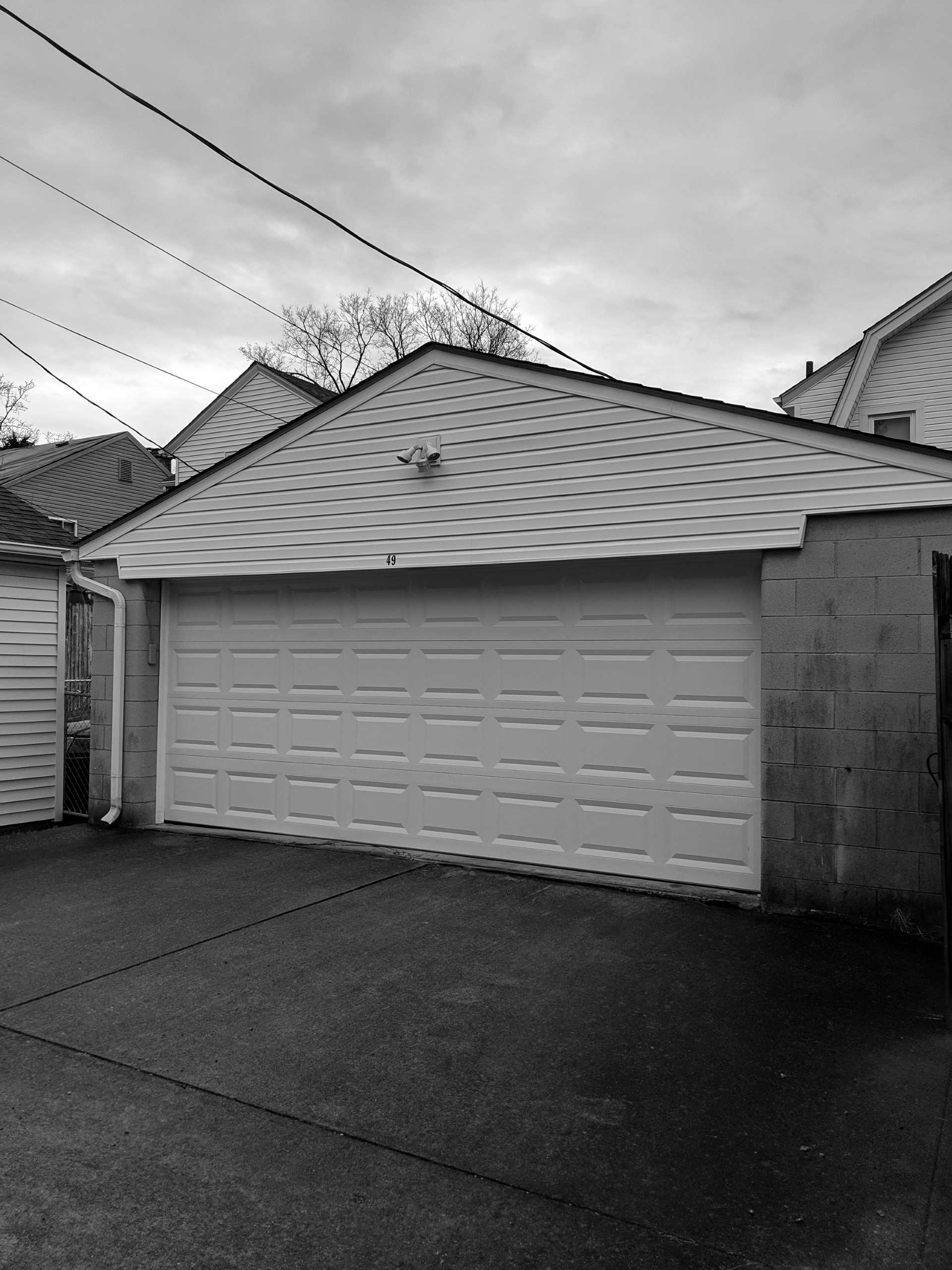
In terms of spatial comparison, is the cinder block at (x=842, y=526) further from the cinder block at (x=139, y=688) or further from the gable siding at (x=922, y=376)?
the gable siding at (x=922, y=376)

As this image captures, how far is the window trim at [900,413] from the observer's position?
44.8ft

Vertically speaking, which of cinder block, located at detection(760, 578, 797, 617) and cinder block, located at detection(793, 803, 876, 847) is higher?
cinder block, located at detection(760, 578, 797, 617)

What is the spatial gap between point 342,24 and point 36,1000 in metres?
7.44

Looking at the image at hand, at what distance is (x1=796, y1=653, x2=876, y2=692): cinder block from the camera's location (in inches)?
223

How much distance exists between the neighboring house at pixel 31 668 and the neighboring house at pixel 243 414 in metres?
11.4

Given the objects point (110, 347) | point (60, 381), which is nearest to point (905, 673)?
point (60, 381)

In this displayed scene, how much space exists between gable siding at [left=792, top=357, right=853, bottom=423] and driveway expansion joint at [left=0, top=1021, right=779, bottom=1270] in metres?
14.1

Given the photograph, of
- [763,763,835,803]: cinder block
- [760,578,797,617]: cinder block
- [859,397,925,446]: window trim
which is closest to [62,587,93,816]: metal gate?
[760,578,797,617]: cinder block

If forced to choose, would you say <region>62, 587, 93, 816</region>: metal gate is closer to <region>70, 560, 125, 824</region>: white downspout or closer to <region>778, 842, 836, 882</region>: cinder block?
<region>70, 560, 125, 824</region>: white downspout

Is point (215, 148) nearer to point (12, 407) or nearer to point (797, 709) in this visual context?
point (797, 709)

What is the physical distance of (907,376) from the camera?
13781 millimetres

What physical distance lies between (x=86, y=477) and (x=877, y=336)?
1937cm

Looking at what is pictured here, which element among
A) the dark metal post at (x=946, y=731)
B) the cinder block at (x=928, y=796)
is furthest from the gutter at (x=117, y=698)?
the dark metal post at (x=946, y=731)

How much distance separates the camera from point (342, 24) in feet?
25.4
